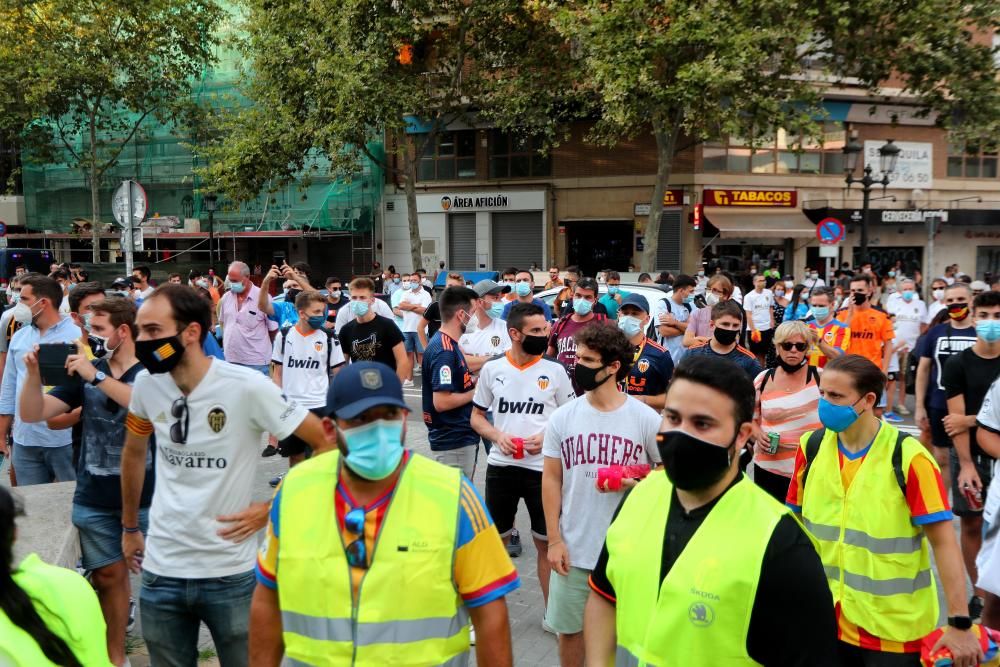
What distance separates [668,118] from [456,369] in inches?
779

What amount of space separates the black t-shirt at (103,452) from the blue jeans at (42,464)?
1.44m

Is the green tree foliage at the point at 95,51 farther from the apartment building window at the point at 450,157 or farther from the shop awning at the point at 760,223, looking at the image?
the shop awning at the point at 760,223

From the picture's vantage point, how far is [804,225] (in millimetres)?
30453

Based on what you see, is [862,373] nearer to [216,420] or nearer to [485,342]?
[216,420]

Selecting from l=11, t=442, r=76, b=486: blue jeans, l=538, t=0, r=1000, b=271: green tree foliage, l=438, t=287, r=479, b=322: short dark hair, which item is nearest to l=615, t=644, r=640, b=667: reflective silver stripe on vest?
l=438, t=287, r=479, b=322: short dark hair

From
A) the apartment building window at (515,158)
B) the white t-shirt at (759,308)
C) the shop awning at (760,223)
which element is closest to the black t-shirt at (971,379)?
the white t-shirt at (759,308)

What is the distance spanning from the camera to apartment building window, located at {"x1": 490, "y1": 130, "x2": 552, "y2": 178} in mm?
32469

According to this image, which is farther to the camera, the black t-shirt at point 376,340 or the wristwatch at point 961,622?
the black t-shirt at point 376,340

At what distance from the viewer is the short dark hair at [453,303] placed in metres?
6.77

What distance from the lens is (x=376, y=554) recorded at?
2.52 metres

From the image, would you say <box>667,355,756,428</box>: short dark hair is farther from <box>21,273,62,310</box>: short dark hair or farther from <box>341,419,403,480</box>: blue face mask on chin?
<box>21,273,62,310</box>: short dark hair

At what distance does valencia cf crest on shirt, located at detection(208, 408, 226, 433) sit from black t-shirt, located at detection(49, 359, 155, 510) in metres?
0.94

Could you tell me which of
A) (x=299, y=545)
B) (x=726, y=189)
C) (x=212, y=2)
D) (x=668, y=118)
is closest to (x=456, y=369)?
(x=299, y=545)

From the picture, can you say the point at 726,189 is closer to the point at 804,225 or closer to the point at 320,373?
the point at 804,225
